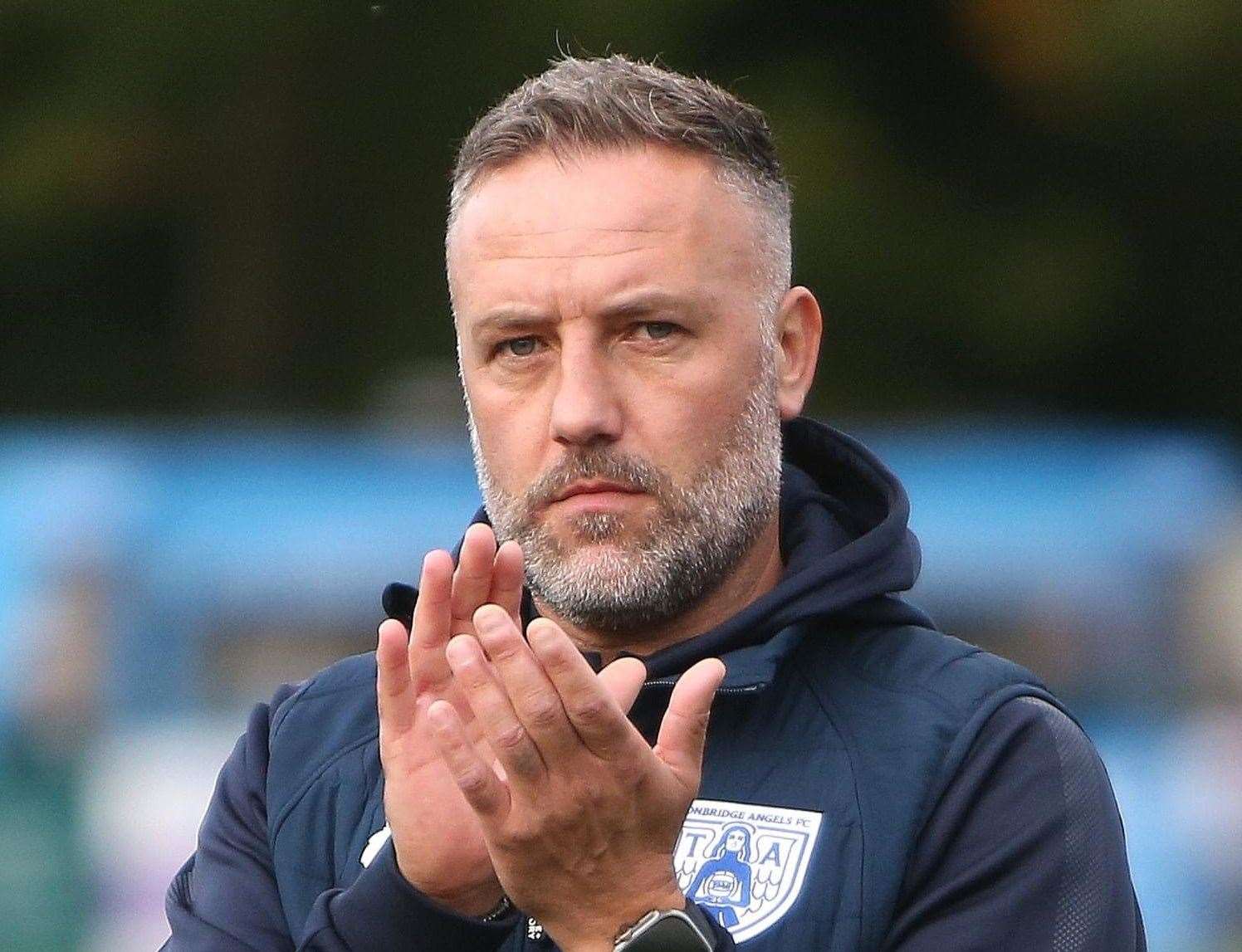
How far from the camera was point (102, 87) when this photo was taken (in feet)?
42.1

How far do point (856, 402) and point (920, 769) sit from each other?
979 centimetres

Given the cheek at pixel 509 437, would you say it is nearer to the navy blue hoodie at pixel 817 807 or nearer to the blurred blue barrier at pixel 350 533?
the navy blue hoodie at pixel 817 807

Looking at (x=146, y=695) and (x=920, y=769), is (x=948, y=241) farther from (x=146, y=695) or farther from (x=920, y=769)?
(x=920, y=769)

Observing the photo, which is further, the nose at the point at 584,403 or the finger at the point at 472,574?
the nose at the point at 584,403

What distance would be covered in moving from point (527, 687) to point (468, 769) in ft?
0.40

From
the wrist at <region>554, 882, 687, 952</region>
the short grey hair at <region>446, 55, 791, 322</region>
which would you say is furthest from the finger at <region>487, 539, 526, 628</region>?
the short grey hair at <region>446, 55, 791, 322</region>

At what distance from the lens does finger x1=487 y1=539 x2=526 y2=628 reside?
2.51m

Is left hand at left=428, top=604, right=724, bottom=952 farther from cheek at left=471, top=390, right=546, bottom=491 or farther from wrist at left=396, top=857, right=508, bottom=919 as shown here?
cheek at left=471, top=390, right=546, bottom=491

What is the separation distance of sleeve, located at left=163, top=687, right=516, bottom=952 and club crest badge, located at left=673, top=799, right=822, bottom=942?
26 cm

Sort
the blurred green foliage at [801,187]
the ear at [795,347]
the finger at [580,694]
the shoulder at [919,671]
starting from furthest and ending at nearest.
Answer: the blurred green foliage at [801,187] < the ear at [795,347] < the shoulder at [919,671] < the finger at [580,694]

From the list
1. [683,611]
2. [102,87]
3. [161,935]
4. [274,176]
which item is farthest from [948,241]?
[683,611]

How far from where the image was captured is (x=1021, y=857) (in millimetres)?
2566

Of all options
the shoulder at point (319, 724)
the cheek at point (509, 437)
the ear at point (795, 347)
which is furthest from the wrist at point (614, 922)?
the ear at point (795, 347)

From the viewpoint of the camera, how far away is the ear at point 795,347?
125 inches
